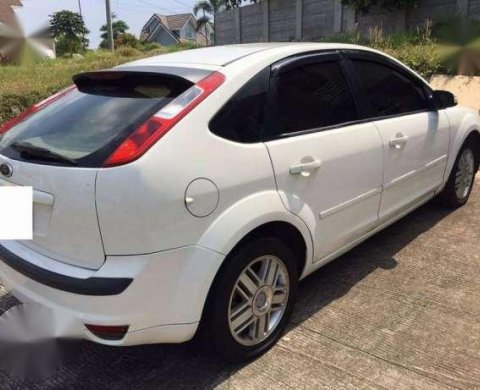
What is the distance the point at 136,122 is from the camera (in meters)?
2.31

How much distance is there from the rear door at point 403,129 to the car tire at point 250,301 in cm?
110

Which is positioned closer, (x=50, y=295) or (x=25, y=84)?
(x=50, y=295)

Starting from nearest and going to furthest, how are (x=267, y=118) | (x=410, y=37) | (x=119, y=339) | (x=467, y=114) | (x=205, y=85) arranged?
(x=119, y=339)
(x=205, y=85)
(x=267, y=118)
(x=467, y=114)
(x=410, y=37)

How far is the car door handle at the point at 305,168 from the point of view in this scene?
2.71 meters

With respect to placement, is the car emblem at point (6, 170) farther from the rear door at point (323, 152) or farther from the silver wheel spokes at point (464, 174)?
the silver wheel spokes at point (464, 174)

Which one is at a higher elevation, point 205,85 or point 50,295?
point 205,85

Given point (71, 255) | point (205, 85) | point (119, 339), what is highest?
point (205, 85)

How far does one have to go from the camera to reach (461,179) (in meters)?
4.72

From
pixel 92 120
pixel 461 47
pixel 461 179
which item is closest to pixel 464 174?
pixel 461 179

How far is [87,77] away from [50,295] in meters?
1.21

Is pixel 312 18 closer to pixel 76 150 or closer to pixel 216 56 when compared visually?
pixel 216 56

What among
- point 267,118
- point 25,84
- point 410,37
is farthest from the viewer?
point 410,37

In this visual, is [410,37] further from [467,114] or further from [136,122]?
[136,122]

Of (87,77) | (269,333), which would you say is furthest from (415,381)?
(87,77)
